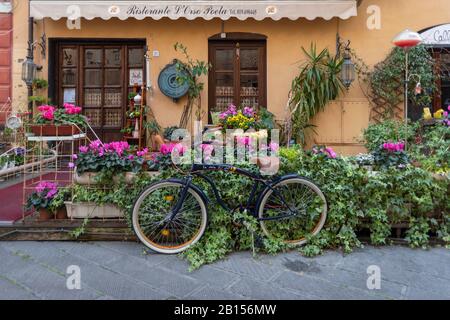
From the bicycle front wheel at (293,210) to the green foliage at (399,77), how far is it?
4.17 metres

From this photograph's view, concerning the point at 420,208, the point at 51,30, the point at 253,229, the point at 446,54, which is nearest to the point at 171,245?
the point at 253,229

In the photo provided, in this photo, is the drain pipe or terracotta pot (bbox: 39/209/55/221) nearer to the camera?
terracotta pot (bbox: 39/209/55/221)

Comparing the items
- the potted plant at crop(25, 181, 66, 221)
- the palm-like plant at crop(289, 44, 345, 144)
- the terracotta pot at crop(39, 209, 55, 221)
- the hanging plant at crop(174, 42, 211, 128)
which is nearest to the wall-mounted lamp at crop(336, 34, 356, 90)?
the palm-like plant at crop(289, 44, 345, 144)

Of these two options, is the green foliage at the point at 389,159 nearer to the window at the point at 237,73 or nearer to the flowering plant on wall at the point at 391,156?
the flowering plant on wall at the point at 391,156

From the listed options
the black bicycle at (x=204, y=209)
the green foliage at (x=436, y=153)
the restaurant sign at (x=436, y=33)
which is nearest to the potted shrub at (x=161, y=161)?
the black bicycle at (x=204, y=209)

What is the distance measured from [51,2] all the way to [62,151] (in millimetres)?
2665

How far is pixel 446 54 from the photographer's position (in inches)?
272

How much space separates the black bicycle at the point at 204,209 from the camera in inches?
130

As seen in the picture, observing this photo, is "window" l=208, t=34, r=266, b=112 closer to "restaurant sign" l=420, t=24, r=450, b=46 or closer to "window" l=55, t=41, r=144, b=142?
"window" l=55, t=41, r=144, b=142

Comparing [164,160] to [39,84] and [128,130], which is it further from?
[39,84]

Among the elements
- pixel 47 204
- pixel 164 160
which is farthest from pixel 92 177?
pixel 164 160

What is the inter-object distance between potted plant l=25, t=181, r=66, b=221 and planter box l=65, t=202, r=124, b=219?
107mm

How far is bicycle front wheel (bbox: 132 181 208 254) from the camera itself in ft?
10.8

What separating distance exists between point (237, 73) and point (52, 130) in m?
4.02
